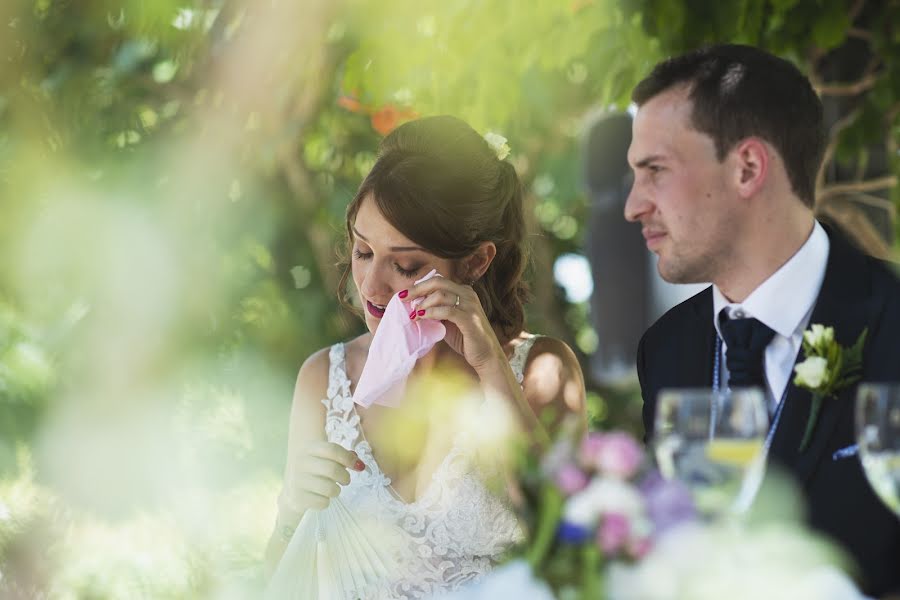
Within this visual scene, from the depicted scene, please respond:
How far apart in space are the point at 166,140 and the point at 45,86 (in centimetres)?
51

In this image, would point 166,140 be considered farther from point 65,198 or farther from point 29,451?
point 29,451

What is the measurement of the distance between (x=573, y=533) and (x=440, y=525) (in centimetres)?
164

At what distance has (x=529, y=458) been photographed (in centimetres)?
127

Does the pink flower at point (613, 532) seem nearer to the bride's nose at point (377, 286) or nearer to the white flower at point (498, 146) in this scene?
the bride's nose at point (377, 286)

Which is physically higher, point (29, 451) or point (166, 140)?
point (166, 140)

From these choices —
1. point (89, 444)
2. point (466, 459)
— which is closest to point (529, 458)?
point (466, 459)

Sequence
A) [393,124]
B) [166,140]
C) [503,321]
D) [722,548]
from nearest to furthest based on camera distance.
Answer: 1. [722,548]
2. [503,321]
3. [393,124]
4. [166,140]

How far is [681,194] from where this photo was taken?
2316mm

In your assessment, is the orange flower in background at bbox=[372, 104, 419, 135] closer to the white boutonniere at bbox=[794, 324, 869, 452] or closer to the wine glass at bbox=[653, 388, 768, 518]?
the white boutonniere at bbox=[794, 324, 869, 452]

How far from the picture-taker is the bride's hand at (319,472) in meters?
2.33

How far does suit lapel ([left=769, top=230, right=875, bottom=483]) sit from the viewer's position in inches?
78.6

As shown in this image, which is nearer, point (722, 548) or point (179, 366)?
point (722, 548)

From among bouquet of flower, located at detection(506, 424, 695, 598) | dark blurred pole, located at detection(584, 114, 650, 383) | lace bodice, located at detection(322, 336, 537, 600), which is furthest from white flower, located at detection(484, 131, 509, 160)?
dark blurred pole, located at detection(584, 114, 650, 383)

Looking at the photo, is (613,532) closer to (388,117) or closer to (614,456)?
(614,456)
